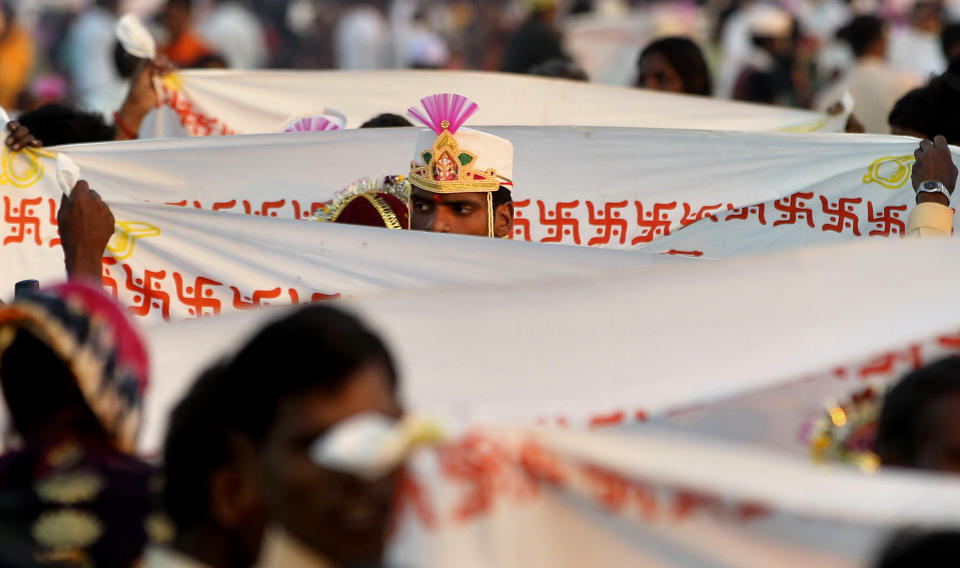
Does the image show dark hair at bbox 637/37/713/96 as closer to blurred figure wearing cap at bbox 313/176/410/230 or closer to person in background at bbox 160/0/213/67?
blurred figure wearing cap at bbox 313/176/410/230

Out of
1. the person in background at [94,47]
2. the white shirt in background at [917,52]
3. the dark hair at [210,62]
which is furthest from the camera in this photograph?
the person in background at [94,47]

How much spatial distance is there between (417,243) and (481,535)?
212cm

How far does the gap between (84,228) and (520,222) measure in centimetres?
179

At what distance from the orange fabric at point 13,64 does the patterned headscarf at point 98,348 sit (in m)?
9.27

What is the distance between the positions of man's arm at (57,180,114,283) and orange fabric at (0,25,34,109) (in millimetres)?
7545

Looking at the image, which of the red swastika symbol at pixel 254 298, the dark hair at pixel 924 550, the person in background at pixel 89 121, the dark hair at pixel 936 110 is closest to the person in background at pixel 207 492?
the dark hair at pixel 924 550

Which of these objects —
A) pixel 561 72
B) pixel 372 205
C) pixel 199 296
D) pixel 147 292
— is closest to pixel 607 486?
pixel 199 296

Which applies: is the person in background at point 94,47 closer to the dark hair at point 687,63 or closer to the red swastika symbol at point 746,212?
the dark hair at point 687,63

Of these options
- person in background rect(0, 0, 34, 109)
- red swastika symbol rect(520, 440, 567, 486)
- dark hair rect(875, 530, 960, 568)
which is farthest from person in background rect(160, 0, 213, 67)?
dark hair rect(875, 530, 960, 568)

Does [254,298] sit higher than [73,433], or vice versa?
[73,433]

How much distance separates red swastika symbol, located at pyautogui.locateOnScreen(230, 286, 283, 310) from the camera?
4.39 metres

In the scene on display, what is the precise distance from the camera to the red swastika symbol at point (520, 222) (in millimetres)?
5461

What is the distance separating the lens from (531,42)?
400 inches

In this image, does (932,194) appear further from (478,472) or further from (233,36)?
(233,36)
